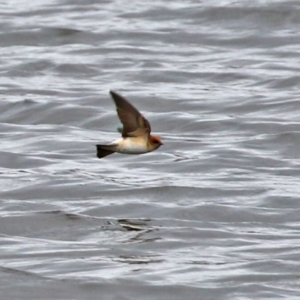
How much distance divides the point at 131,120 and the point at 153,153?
4.20m

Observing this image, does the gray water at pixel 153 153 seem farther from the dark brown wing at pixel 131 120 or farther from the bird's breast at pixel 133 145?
the dark brown wing at pixel 131 120

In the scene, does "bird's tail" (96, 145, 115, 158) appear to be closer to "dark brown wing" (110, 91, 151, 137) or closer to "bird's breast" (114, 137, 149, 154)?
"bird's breast" (114, 137, 149, 154)

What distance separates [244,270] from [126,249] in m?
1.13

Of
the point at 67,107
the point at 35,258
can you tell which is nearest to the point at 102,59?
the point at 67,107

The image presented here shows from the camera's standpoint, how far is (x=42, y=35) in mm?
20328

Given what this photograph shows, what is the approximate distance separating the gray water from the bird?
0.75 meters

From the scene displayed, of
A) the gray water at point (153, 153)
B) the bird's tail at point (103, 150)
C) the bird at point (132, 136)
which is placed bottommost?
the gray water at point (153, 153)

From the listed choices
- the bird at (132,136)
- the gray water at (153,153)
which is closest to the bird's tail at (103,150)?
Answer: the bird at (132,136)

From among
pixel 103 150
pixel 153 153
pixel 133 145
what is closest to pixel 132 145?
pixel 133 145

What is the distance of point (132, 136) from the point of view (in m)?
9.94

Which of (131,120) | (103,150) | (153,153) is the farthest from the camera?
(153,153)

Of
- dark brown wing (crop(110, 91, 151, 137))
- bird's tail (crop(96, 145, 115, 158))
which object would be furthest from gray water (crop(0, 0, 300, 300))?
dark brown wing (crop(110, 91, 151, 137))

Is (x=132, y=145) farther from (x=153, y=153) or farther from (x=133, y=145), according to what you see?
(x=153, y=153)

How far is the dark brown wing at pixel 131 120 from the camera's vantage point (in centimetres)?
948
